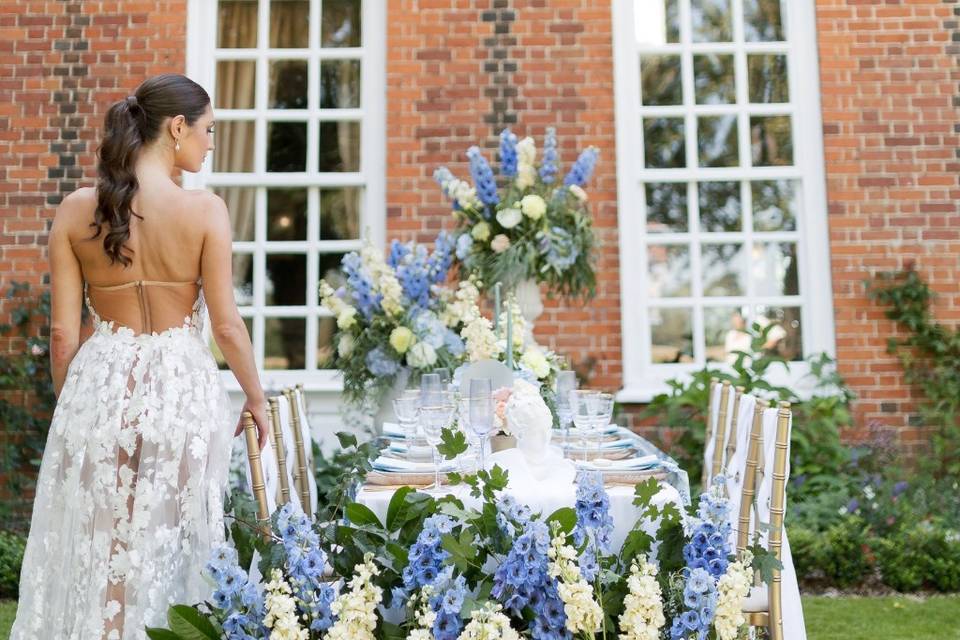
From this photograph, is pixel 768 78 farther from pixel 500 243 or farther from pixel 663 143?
pixel 500 243

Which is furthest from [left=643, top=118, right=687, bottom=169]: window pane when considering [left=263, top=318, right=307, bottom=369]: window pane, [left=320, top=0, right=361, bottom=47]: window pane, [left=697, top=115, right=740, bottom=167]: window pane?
[left=263, top=318, right=307, bottom=369]: window pane

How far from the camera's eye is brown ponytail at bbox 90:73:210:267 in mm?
2111

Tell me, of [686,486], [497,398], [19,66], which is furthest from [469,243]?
[19,66]

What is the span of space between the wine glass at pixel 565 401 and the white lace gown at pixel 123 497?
1.09 m

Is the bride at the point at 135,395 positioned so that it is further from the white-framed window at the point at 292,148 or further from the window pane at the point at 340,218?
the window pane at the point at 340,218

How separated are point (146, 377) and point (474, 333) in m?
1.31

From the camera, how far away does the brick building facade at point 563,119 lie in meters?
5.22

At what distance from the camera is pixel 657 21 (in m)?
5.58

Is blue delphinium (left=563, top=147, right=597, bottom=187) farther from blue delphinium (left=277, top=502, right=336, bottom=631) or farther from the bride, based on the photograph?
blue delphinium (left=277, top=502, right=336, bottom=631)

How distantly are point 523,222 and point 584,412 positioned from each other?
5.05 feet

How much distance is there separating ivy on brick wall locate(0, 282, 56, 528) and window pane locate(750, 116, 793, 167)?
14.4ft

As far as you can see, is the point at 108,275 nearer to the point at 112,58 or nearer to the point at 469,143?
the point at 469,143

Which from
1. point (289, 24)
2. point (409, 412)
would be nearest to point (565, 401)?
point (409, 412)

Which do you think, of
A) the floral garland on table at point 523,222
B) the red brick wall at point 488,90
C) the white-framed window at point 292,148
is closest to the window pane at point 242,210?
the white-framed window at point 292,148
